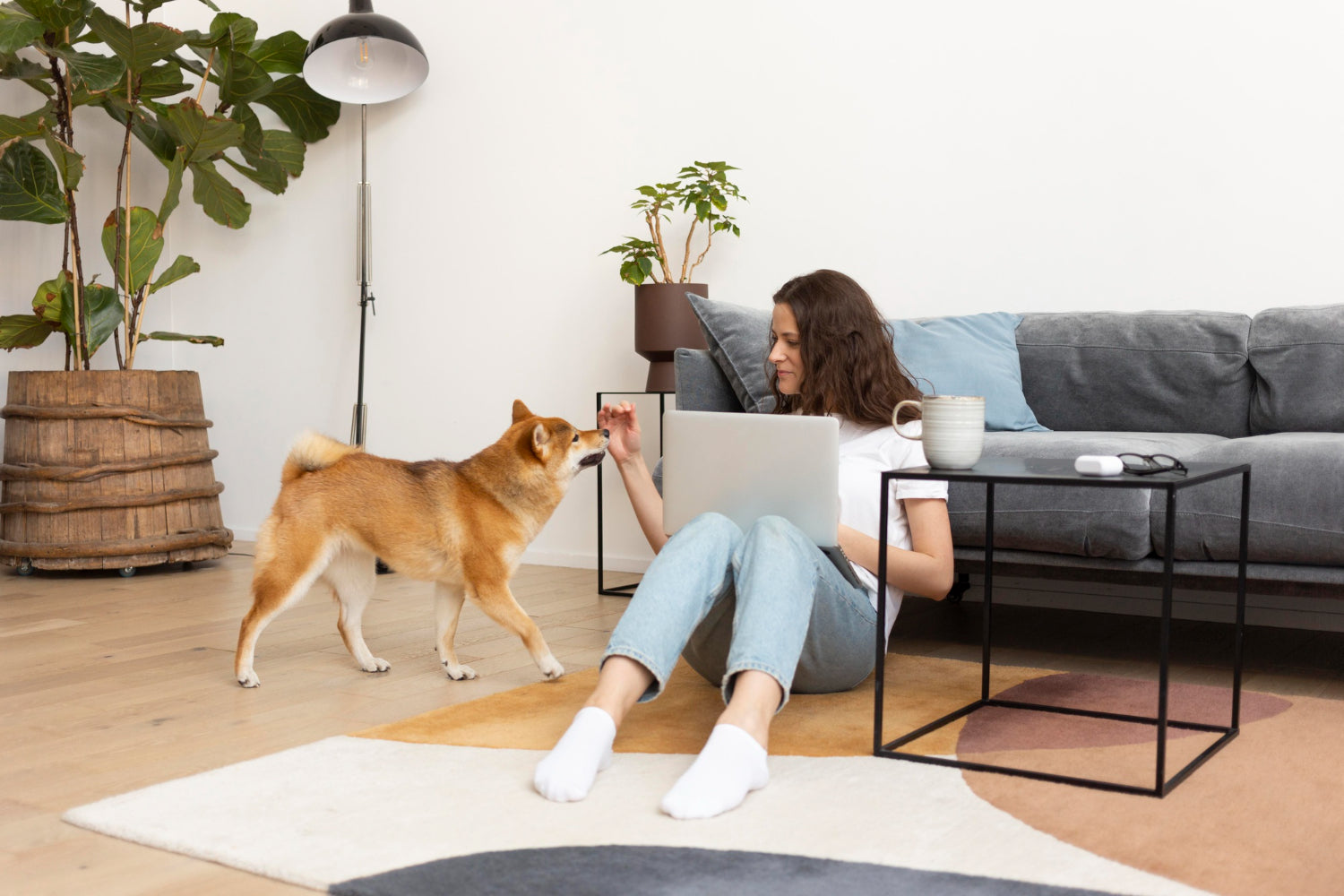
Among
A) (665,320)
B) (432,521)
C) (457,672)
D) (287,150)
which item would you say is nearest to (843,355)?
(432,521)

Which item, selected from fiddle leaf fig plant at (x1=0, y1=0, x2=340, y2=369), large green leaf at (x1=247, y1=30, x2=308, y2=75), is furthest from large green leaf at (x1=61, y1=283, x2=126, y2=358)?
large green leaf at (x1=247, y1=30, x2=308, y2=75)

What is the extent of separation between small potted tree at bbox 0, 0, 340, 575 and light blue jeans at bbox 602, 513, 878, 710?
8.64 ft

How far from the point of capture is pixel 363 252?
14.1 ft

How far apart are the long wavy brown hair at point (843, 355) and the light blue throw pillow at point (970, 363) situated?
0.60 meters

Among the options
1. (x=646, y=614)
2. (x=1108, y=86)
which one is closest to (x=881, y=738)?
(x=646, y=614)

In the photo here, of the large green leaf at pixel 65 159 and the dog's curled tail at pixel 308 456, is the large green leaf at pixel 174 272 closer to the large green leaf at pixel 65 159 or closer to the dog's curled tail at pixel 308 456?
the large green leaf at pixel 65 159

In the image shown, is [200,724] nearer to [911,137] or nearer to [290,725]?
[290,725]

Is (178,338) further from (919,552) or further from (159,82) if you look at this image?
(919,552)

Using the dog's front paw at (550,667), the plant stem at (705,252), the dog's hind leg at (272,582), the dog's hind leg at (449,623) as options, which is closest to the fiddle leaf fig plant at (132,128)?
the plant stem at (705,252)

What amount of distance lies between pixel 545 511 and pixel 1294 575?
1.43 meters

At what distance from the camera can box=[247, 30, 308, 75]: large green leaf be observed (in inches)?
166

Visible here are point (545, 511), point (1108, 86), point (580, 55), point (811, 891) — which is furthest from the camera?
point (580, 55)

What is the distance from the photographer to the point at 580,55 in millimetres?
3963

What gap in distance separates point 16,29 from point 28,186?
507 mm
